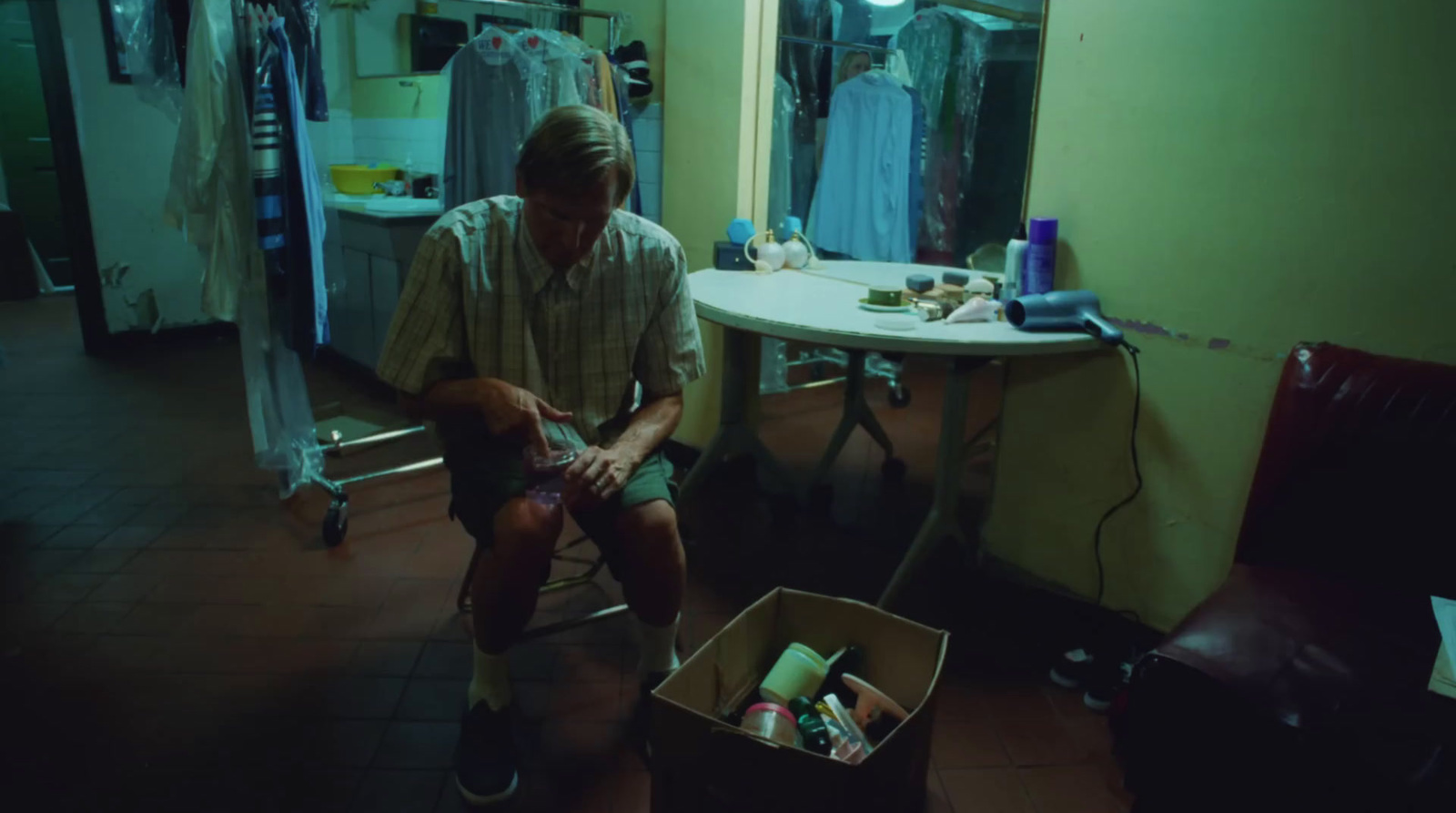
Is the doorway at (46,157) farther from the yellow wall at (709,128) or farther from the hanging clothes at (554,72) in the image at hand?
the yellow wall at (709,128)

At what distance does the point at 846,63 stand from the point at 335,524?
2019mm

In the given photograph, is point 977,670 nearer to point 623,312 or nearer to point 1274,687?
point 1274,687

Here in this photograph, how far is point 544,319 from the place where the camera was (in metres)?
1.58

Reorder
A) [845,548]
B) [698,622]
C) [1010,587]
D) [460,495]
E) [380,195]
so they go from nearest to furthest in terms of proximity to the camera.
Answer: [460,495]
[698,622]
[1010,587]
[845,548]
[380,195]

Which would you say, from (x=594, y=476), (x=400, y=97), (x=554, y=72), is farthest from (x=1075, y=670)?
(x=400, y=97)

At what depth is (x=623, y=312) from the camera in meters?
1.61

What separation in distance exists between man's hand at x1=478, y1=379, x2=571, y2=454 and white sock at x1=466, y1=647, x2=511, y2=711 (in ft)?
1.26

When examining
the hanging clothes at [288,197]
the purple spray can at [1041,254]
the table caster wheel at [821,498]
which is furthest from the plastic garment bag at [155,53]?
the purple spray can at [1041,254]

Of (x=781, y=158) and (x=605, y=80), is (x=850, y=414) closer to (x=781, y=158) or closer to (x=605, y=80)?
(x=781, y=158)

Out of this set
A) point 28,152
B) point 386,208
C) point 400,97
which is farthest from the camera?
point 28,152

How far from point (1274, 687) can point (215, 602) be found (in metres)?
2.07

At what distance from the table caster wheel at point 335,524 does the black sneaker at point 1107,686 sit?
6.00 ft

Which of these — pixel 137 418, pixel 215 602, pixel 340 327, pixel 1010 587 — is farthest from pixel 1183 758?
pixel 340 327

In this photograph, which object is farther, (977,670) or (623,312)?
(977,670)
